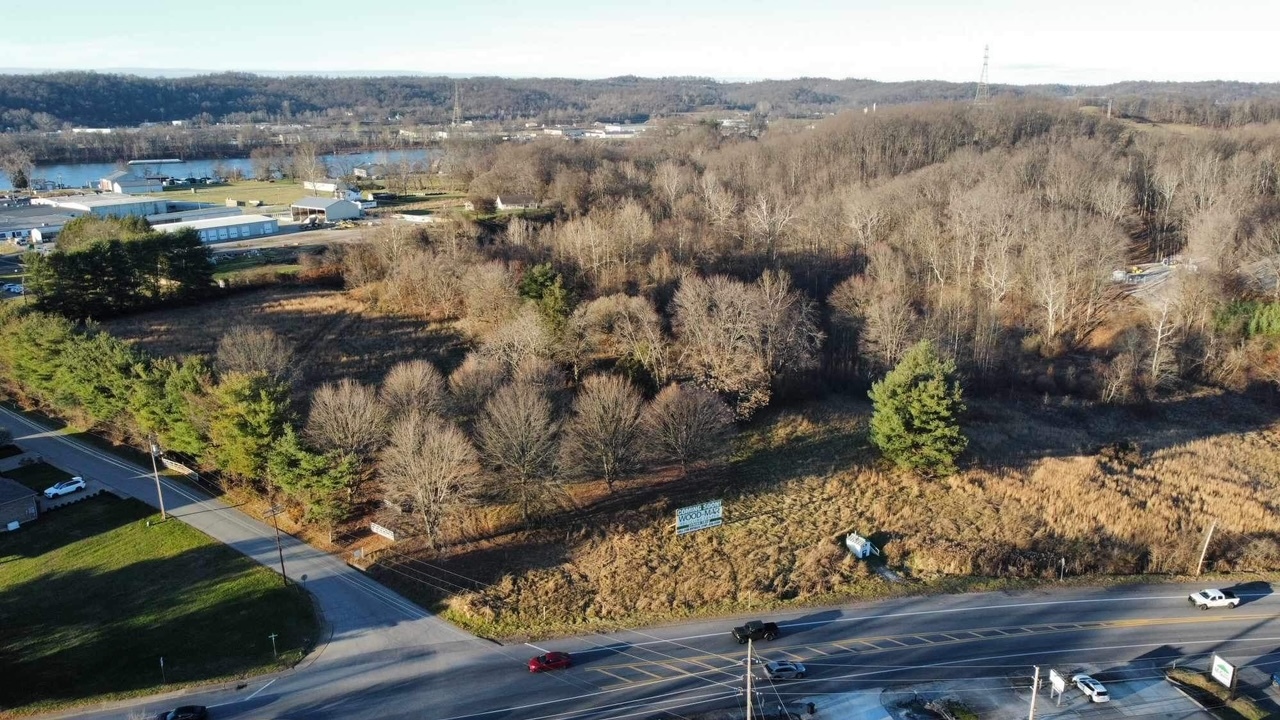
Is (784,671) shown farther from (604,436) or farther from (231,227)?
(231,227)

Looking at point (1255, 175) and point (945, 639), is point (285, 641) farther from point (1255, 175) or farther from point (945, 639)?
point (1255, 175)

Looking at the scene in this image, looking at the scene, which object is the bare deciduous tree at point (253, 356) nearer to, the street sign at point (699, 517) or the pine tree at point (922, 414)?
the street sign at point (699, 517)

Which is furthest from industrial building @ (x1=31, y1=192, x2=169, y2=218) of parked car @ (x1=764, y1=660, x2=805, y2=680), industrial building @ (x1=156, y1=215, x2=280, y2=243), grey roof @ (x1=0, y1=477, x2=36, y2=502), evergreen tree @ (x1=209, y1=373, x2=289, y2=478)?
parked car @ (x1=764, y1=660, x2=805, y2=680)

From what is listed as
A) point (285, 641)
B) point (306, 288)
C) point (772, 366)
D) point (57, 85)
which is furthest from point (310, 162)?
point (57, 85)

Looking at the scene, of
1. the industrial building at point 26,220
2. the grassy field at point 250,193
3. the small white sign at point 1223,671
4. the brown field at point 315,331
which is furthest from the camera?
the grassy field at point 250,193

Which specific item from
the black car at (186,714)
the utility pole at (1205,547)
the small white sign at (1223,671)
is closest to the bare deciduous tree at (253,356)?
the black car at (186,714)

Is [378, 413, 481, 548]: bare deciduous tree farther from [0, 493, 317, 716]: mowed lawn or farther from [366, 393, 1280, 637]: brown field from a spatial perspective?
[0, 493, 317, 716]: mowed lawn
